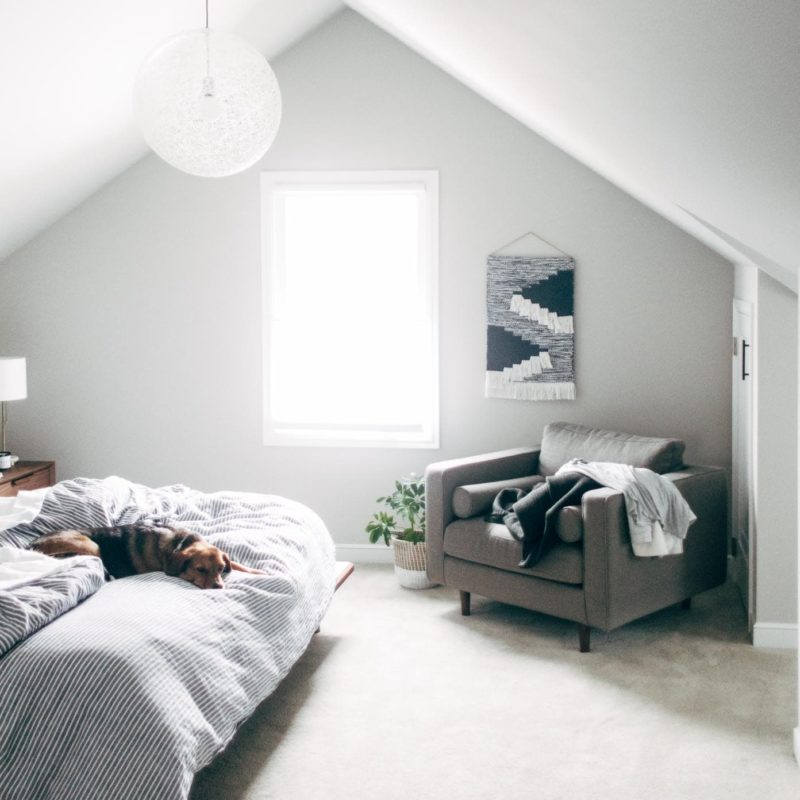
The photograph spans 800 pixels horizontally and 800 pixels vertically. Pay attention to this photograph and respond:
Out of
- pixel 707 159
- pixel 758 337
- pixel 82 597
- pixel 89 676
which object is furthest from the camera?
pixel 758 337

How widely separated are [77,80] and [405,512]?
2492 millimetres

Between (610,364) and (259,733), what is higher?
(610,364)

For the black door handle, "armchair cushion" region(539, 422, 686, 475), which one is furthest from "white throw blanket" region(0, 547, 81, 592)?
the black door handle

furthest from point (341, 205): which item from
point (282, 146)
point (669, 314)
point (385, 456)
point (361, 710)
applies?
point (361, 710)

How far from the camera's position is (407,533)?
16.8ft

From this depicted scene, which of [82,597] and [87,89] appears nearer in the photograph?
[82,597]

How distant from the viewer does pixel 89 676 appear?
8.45 ft

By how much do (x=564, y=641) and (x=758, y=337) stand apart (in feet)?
4.74

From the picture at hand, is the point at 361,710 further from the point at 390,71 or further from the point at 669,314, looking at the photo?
the point at 390,71

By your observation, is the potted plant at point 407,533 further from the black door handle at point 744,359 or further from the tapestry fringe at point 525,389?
the black door handle at point 744,359

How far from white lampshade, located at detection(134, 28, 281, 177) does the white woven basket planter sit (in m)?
2.23

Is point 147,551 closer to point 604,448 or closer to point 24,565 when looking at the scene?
point 24,565

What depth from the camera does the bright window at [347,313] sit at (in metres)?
5.52

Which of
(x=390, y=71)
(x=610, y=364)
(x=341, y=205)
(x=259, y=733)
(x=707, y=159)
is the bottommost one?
(x=259, y=733)
